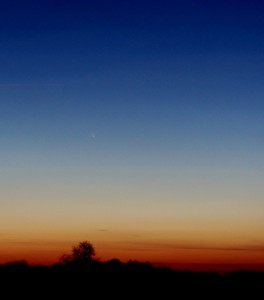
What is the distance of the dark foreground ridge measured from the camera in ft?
249

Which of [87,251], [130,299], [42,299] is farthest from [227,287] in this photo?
[87,251]

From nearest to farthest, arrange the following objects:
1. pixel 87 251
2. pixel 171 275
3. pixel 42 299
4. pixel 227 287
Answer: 1. pixel 42 299
2. pixel 227 287
3. pixel 171 275
4. pixel 87 251

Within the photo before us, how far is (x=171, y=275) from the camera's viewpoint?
90438mm

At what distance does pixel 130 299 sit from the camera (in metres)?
74.4

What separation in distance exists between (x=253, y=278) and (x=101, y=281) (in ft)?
81.8

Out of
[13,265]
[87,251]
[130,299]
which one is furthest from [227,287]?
[87,251]

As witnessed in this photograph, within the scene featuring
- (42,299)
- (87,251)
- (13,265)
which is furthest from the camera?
(87,251)

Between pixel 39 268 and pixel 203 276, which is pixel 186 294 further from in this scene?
pixel 39 268

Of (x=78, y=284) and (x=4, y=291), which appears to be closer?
(x=4, y=291)

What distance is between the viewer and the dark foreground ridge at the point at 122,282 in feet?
249

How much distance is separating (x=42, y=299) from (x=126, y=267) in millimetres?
24959

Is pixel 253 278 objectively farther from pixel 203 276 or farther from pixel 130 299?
pixel 130 299

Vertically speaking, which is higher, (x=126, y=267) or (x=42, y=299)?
(x=126, y=267)

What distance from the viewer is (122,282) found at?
82000 mm
